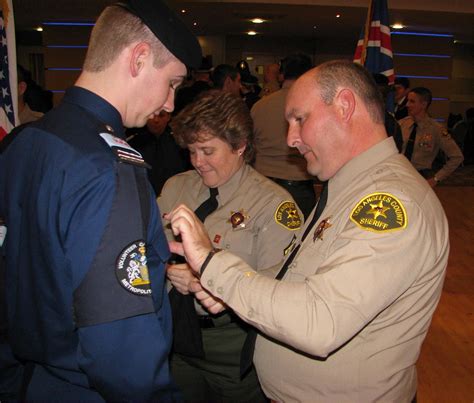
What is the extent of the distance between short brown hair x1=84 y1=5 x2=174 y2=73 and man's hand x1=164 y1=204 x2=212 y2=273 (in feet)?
1.43

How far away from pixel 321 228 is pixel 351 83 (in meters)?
0.42

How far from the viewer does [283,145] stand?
3740 mm

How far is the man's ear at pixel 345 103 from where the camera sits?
4.19ft

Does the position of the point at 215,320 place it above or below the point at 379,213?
below

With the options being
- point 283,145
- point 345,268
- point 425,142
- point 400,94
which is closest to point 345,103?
point 345,268

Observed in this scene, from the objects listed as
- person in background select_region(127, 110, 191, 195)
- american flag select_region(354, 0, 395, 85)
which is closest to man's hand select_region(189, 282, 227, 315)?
person in background select_region(127, 110, 191, 195)

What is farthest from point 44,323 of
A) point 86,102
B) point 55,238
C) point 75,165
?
point 86,102

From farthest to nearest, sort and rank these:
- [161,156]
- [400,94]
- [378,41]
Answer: [400,94]
[378,41]
[161,156]

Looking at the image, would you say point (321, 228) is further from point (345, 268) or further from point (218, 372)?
point (218, 372)

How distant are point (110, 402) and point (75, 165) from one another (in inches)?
21.0

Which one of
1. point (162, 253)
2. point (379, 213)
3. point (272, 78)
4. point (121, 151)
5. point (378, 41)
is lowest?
point (162, 253)

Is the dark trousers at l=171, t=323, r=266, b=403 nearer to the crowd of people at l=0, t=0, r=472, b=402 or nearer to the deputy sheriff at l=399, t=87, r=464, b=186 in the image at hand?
the crowd of people at l=0, t=0, r=472, b=402

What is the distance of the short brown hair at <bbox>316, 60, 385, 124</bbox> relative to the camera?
4.24ft

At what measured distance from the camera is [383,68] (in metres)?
3.99
